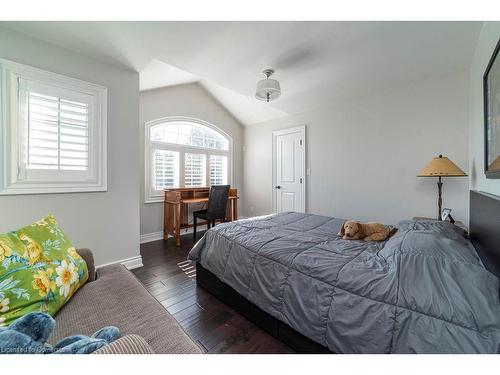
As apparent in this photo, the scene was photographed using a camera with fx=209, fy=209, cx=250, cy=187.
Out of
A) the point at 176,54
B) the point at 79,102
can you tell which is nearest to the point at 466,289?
the point at 176,54

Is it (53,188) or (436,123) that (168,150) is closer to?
(53,188)

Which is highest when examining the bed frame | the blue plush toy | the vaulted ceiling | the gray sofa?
the vaulted ceiling

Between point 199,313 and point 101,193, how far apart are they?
1647 mm

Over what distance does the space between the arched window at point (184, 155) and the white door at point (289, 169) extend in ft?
3.83

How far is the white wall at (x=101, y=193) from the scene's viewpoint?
5.97ft

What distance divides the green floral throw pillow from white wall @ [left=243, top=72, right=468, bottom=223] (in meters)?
3.39

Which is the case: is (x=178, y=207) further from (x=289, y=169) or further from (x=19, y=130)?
(x=289, y=169)

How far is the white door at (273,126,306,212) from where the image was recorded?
400cm

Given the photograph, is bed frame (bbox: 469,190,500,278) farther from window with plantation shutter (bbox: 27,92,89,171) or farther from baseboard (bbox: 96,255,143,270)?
window with plantation shutter (bbox: 27,92,89,171)

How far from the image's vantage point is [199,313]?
165 cm

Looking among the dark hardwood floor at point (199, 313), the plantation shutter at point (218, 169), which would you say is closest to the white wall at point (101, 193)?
the dark hardwood floor at point (199, 313)

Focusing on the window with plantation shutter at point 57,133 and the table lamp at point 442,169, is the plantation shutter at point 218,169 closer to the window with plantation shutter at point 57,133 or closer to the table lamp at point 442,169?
the window with plantation shutter at point 57,133

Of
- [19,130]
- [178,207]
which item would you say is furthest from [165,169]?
[19,130]

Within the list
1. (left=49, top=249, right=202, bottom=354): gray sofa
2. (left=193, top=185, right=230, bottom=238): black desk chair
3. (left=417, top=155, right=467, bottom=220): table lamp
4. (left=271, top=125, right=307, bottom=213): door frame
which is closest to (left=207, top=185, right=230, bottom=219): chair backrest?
(left=193, top=185, right=230, bottom=238): black desk chair
